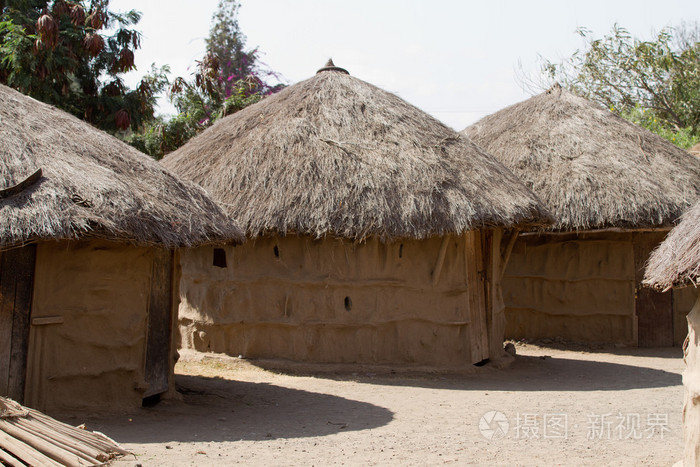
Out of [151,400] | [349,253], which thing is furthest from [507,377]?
[151,400]

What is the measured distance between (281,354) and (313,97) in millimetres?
3809

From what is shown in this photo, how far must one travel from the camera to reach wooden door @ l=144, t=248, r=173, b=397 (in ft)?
22.3

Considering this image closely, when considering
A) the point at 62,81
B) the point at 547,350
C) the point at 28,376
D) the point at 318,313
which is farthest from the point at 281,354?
the point at 62,81

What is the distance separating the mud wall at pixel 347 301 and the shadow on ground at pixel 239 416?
1076mm

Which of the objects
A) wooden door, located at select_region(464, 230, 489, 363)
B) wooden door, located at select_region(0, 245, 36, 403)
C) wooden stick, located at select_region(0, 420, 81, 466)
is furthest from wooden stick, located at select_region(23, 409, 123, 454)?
wooden door, located at select_region(464, 230, 489, 363)

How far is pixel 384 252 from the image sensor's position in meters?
8.94

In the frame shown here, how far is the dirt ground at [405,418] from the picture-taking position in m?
5.18

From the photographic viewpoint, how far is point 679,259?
4.39 metres

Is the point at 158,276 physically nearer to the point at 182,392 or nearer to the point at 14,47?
the point at 182,392

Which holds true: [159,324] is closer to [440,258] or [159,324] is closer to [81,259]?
[81,259]

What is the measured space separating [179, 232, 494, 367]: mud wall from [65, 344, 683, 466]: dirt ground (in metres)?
0.33

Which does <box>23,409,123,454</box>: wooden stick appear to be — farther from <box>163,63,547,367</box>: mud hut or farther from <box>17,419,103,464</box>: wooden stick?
<box>163,63,547,367</box>: mud hut

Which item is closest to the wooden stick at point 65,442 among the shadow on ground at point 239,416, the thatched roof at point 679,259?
the shadow on ground at point 239,416

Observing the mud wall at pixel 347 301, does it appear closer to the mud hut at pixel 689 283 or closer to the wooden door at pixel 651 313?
the wooden door at pixel 651 313
